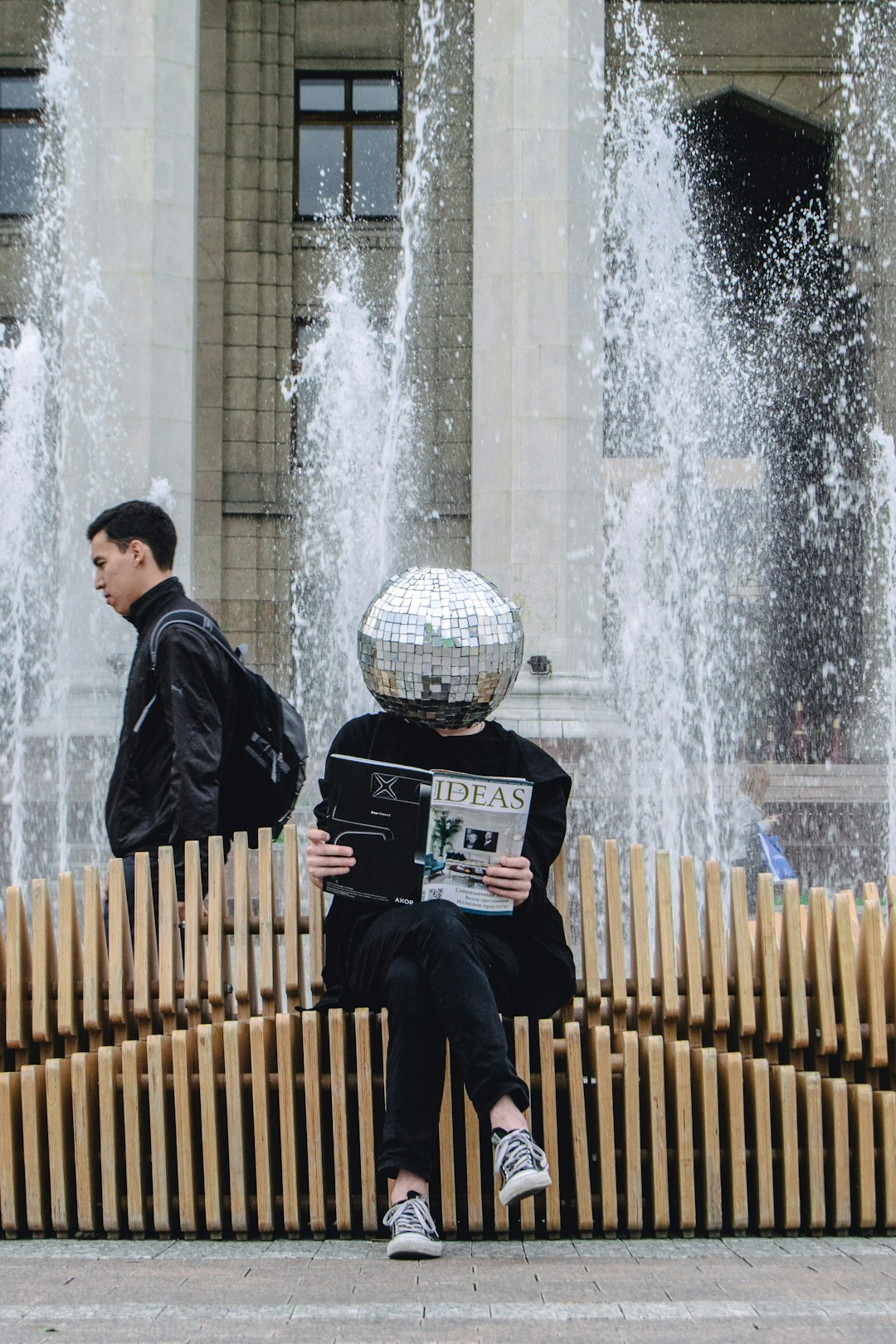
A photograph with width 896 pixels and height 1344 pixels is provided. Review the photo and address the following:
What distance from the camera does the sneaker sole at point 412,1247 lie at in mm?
3195

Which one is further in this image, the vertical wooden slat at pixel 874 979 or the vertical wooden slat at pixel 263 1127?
the vertical wooden slat at pixel 874 979

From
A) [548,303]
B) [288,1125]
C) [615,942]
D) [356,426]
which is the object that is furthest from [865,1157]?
[356,426]

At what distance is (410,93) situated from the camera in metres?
19.8

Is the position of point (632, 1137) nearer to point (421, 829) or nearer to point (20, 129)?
point (421, 829)

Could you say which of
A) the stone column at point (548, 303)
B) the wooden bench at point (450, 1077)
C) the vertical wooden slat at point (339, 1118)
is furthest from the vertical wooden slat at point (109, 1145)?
the stone column at point (548, 303)

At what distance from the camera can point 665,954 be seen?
3.67 m

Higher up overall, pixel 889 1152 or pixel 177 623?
pixel 177 623

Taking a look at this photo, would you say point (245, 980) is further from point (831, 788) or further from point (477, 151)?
point (477, 151)

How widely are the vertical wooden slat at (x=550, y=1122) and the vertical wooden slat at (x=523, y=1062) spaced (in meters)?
0.04

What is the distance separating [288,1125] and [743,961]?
112cm

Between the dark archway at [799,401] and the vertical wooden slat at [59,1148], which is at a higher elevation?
the dark archway at [799,401]

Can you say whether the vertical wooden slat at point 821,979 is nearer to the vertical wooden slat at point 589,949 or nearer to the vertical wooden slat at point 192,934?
the vertical wooden slat at point 589,949

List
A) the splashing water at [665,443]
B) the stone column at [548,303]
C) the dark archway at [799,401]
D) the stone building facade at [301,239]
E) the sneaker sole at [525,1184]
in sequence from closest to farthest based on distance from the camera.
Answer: the sneaker sole at [525,1184]
the stone column at [548,303]
the splashing water at [665,443]
the stone building facade at [301,239]
the dark archway at [799,401]

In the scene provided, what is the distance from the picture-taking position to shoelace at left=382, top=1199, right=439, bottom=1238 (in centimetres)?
322
